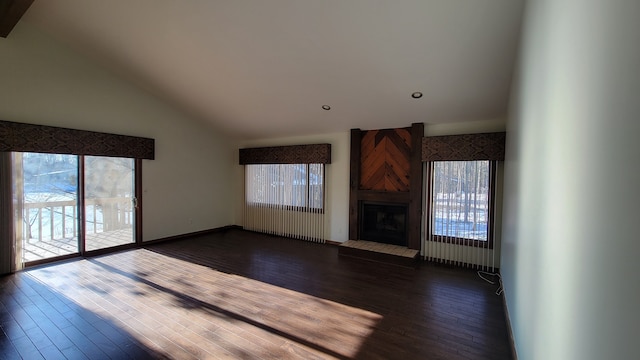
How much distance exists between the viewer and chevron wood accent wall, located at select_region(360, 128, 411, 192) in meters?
5.25

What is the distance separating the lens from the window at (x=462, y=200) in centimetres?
450

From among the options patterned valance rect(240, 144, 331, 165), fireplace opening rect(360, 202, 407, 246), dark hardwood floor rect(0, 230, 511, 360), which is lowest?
dark hardwood floor rect(0, 230, 511, 360)

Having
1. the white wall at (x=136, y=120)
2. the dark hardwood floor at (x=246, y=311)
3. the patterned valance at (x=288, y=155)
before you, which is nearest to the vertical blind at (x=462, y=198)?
the dark hardwood floor at (x=246, y=311)

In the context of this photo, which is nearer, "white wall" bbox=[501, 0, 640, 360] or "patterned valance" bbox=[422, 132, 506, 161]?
"white wall" bbox=[501, 0, 640, 360]

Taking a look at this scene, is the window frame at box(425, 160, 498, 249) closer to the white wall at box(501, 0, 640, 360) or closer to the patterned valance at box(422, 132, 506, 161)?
the patterned valance at box(422, 132, 506, 161)

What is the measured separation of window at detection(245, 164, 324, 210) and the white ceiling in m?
1.37

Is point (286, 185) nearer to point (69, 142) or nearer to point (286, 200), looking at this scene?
point (286, 200)

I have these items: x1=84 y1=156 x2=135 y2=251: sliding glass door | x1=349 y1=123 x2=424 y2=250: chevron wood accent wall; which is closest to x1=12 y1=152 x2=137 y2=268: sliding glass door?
x1=84 y1=156 x2=135 y2=251: sliding glass door

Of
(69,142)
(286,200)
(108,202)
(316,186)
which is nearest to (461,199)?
(316,186)

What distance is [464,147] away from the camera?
14.8ft

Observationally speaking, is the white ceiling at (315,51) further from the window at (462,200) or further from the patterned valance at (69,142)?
the patterned valance at (69,142)

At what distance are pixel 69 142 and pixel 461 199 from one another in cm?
660

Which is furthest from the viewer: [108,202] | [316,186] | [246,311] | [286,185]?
[286,185]

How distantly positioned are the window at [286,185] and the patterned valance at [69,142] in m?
2.39
